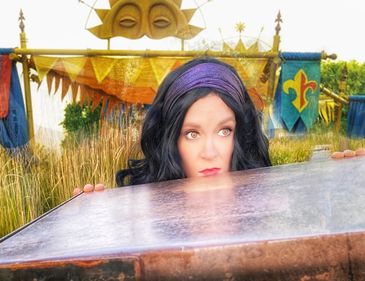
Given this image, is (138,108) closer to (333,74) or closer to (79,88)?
(79,88)

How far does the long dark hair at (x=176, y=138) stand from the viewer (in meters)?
1.40

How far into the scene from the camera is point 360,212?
42 centimetres

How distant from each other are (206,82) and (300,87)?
16.1 feet

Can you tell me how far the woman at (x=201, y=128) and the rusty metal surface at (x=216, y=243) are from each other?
825mm

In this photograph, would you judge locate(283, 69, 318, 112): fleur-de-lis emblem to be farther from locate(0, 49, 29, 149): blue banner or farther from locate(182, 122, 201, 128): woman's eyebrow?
locate(182, 122, 201, 128): woman's eyebrow

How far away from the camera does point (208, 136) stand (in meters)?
1.33

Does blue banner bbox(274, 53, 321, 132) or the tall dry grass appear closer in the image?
the tall dry grass

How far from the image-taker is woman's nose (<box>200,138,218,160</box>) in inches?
51.9

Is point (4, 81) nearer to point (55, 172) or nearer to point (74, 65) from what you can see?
point (74, 65)

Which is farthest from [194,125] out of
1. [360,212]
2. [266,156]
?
[360,212]

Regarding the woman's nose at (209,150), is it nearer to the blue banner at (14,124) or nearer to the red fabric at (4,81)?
the blue banner at (14,124)

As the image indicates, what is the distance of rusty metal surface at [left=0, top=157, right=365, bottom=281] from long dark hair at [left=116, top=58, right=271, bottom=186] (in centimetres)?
89

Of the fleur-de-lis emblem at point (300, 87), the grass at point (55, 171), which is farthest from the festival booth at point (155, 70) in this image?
the grass at point (55, 171)

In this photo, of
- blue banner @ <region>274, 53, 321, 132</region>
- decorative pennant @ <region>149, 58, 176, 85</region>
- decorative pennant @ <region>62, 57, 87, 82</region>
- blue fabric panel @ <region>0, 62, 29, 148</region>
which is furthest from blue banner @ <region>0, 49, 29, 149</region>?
blue banner @ <region>274, 53, 321, 132</region>
